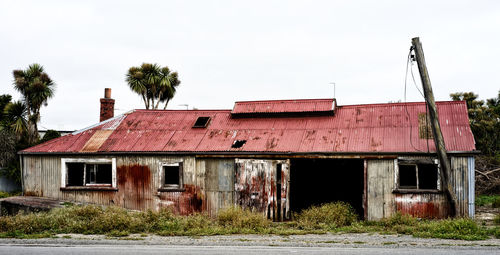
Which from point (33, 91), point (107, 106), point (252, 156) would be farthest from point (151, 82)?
point (252, 156)

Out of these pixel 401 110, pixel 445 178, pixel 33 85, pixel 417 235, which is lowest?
pixel 417 235

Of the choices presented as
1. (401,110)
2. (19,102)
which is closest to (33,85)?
(19,102)

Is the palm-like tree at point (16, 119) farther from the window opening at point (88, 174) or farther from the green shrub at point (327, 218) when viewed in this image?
the green shrub at point (327, 218)

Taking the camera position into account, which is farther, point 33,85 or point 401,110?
point 33,85

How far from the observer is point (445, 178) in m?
15.5

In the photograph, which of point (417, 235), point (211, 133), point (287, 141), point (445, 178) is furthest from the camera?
point (211, 133)

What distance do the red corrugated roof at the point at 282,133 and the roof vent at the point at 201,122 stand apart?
183mm

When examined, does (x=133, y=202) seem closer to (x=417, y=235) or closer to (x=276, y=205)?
(x=276, y=205)

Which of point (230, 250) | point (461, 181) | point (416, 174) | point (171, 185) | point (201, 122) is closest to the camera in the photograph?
point (230, 250)

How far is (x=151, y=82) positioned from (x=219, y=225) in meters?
26.2

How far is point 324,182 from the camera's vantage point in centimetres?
2264

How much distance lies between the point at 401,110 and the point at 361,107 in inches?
66.9

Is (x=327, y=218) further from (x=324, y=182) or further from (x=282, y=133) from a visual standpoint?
(x=324, y=182)

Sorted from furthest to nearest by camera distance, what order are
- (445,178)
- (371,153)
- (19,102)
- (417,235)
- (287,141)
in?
1. (19,102)
2. (287,141)
3. (371,153)
4. (445,178)
5. (417,235)
